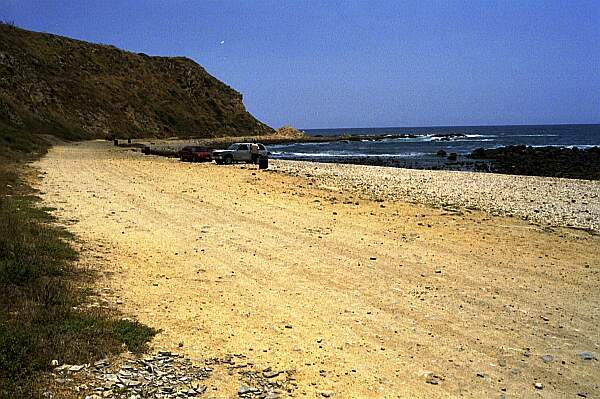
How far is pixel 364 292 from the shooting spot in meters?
8.46

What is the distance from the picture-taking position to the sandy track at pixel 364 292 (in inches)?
230

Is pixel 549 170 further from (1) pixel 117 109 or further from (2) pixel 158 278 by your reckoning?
(1) pixel 117 109

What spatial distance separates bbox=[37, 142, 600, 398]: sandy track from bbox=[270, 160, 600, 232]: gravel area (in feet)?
7.87

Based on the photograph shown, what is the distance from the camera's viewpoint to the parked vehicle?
38562mm

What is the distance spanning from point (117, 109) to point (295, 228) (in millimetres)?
91097

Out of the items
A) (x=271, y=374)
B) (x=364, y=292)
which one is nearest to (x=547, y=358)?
(x=364, y=292)

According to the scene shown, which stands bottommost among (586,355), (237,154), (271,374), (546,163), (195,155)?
(586,355)

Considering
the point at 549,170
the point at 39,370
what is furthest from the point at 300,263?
the point at 549,170

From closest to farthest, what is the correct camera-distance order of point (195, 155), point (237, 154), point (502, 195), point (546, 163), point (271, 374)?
point (271, 374) < point (502, 195) < point (237, 154) < point (195, 155) < point (546, 163)

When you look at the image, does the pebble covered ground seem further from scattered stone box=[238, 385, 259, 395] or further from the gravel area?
the gravel area

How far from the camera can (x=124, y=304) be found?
24.3 ft

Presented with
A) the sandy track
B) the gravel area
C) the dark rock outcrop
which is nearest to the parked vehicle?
the gravel area

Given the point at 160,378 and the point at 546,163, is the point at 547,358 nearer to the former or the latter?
A: the point at 160,378

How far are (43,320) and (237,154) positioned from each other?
3328 centimetres
